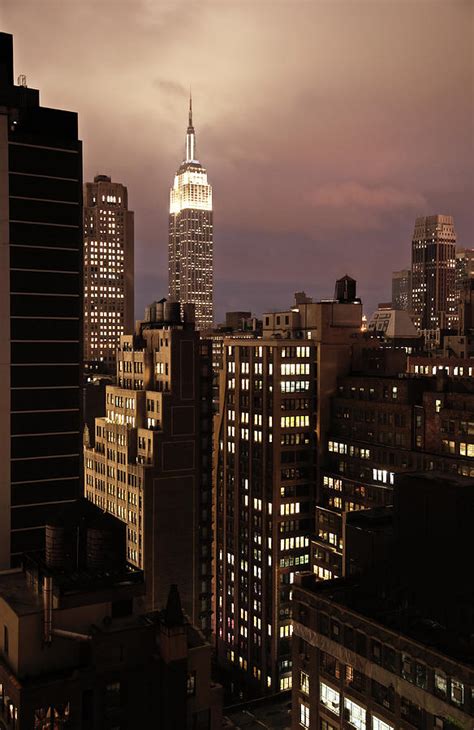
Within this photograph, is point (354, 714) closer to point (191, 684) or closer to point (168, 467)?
point (191, 684)

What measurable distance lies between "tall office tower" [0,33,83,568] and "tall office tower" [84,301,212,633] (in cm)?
2632

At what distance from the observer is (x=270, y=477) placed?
137625mm

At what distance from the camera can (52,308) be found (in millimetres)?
96750

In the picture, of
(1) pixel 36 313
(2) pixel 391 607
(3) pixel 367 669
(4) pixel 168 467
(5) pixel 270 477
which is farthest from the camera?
(5) pixel 270 477

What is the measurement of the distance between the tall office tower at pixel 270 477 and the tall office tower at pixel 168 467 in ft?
52.7

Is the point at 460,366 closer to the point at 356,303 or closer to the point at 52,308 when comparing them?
the point at 356,303

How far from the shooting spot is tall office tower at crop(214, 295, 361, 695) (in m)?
134

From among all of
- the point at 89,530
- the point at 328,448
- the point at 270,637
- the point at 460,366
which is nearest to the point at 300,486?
the point at 328,448

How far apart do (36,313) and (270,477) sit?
58.6 meters

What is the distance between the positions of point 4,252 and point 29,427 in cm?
2180

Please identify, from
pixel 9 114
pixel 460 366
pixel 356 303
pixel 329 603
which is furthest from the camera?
pixel 460 366

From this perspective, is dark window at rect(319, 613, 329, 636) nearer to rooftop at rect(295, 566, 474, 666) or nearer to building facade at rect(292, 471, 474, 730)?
building facade at rect(292, 471, 474, 730)

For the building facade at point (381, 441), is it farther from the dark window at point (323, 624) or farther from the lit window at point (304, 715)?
the dark window at point (323, 624)

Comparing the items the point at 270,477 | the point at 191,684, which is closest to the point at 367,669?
the point at 191,684
